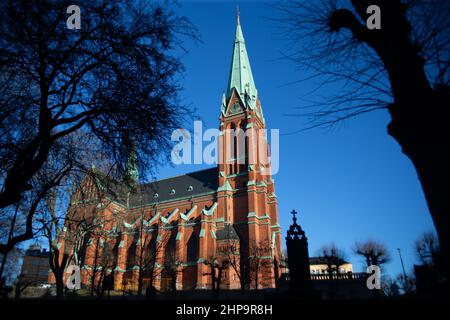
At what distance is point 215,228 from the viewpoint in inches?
1596

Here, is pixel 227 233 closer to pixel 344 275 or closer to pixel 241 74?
pixel 344 275

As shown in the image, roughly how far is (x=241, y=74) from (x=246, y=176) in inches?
748

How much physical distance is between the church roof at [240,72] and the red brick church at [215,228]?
192 millimetres

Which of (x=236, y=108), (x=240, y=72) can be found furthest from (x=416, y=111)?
(x=240, y=72)

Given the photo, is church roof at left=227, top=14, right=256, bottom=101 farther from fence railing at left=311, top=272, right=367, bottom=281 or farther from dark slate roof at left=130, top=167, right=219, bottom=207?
fence railing at left=311, top=272, right=367, bottom=281

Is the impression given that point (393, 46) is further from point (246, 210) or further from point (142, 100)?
point (246, 210)

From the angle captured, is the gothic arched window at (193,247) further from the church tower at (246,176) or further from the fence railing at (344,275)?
the fence railing at (344,275)

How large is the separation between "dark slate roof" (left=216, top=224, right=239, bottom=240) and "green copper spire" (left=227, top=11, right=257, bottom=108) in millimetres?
19912

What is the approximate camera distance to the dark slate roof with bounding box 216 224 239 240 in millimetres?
37844

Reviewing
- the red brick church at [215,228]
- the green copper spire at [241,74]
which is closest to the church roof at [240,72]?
the green copper spire at [241,74]

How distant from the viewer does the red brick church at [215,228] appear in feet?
115
